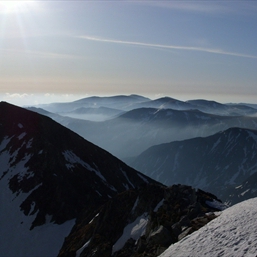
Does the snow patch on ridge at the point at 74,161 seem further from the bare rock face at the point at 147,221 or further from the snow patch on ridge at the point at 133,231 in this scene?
the snow patch on ridge at the point at 133,231

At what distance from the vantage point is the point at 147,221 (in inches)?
1474

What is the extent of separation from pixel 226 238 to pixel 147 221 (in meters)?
18.4

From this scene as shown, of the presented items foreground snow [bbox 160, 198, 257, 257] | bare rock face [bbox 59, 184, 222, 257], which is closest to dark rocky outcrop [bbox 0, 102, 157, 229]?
bare rock face [bbox 59, 184, 222, 257]

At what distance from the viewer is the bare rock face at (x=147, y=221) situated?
2741 centimetres

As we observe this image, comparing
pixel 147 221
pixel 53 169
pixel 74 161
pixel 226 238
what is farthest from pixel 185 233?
pixel 74 161

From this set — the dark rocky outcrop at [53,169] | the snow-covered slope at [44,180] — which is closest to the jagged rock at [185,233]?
the snow-covered slope at [44,180]

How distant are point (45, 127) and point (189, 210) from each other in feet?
301

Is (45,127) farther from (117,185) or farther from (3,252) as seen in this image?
(3,252)

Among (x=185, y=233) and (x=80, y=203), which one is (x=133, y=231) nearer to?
(x=185, y=233)

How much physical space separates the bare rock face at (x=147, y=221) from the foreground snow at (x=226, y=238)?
8.90 feet

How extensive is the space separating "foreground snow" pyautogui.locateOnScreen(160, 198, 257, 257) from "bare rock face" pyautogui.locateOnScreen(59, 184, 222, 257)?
8.90ft

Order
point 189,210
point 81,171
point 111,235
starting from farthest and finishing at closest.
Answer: point 81,171 < point 111,235 < point 189,210

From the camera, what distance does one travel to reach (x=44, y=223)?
7050 centimetres

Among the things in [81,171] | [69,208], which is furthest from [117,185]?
[69,208]
